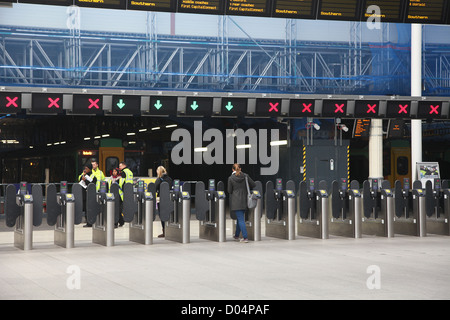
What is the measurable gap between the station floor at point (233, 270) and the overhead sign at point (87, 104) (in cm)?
242

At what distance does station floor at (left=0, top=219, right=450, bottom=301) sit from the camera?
288 inches

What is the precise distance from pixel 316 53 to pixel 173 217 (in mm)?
12182

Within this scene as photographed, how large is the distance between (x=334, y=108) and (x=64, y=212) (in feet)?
19.8

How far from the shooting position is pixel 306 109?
15.1m

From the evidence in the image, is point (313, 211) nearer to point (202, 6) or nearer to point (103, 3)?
point (202, 6)

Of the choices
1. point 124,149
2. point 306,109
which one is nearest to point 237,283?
point 306,109

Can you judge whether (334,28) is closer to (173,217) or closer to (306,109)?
(306,109)

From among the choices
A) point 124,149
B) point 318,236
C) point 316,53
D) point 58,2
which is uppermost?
point 316,53

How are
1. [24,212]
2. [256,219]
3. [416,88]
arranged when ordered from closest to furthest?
[24,212] < [256,219] < [416,88]

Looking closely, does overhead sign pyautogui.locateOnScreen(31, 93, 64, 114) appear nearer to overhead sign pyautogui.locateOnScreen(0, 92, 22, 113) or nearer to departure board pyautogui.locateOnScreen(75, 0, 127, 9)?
overhead sign pyautogui.locateOnScreen(0, 92, 22, 113)

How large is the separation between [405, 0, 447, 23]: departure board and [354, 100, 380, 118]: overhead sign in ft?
17.2

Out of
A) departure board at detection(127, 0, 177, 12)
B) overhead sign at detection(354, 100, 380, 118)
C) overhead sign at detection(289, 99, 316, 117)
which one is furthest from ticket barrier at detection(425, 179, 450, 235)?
departure board at detection(127, 0, 177, 12)

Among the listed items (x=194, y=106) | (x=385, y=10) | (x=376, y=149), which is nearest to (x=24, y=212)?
(x=194, y=106)

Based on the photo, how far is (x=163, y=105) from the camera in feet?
47.8
